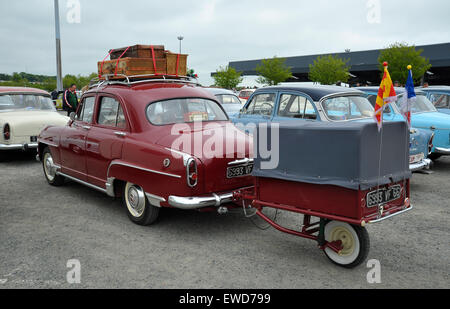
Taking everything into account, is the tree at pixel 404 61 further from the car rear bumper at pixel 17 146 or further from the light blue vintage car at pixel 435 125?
the car rear bumper at pixel 17 146

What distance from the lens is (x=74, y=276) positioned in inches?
152

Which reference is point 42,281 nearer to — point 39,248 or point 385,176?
point 39,248

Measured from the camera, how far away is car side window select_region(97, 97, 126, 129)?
552cm

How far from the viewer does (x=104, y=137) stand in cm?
562

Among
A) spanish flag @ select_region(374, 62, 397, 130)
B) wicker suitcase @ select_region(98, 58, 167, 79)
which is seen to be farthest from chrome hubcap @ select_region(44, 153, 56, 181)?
spanish flag @ select_region(374, 62, 397, 130)

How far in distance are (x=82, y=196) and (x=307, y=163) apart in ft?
14.1

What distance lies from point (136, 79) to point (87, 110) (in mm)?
914

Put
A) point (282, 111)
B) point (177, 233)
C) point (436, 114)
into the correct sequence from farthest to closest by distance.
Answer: point (436, 114)
point (282, 111)
point (177, 233)

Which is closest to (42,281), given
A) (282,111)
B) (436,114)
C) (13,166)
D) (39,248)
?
(39,248)

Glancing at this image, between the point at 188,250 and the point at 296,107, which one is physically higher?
the point at 296,107

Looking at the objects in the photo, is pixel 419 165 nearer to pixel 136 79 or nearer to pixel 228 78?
pixel 136 79

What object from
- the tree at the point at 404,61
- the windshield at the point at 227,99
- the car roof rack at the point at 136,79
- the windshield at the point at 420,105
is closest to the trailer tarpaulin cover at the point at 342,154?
the car roof rack at the point at 136,79

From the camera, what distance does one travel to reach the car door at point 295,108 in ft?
23.2

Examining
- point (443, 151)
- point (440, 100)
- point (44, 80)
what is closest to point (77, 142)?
point (443, 151)
